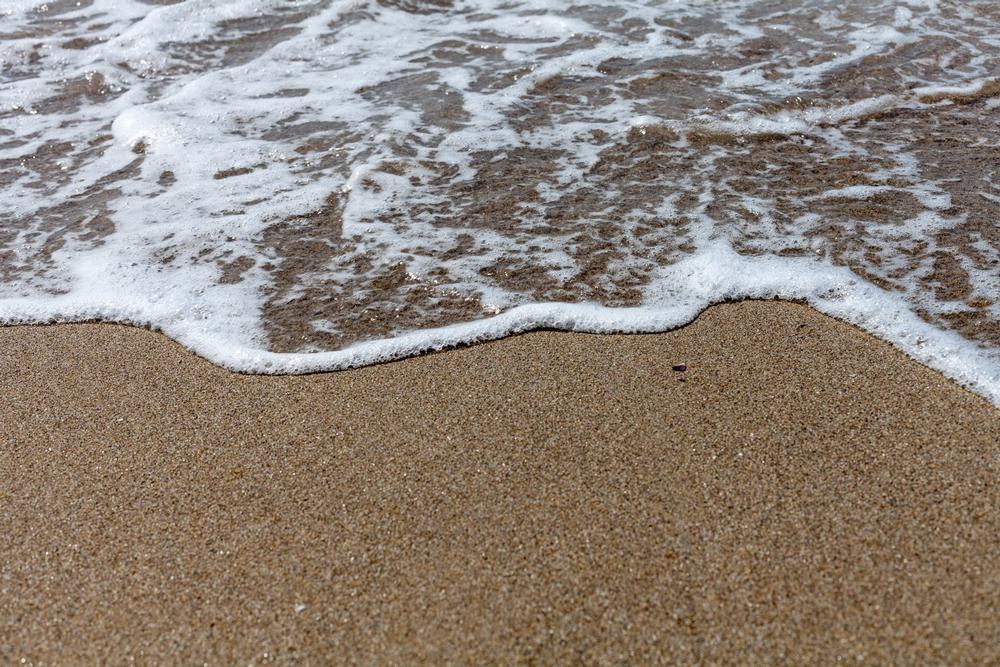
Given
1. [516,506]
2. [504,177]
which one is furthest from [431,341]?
[504,177]

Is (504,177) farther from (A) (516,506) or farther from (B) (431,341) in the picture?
(A) (516,506)

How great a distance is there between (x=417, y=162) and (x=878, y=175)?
214 cm

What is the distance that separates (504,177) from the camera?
362 centimetres

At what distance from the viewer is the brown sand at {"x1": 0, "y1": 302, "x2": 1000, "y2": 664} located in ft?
5.33

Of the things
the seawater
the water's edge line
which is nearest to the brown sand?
the water's edge line

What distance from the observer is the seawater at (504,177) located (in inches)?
107

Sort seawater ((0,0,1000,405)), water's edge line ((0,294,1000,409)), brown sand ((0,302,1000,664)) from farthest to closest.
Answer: seawater ((0,0,1000,405)) < water's edge line ((0,294,1000,409)) < brown sand ((0,302,1000,664))

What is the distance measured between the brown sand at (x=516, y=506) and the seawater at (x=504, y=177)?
9.7 inches

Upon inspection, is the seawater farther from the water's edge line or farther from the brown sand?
the brown sand

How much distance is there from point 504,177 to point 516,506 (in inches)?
81.2

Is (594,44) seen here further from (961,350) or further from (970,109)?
(961,350)

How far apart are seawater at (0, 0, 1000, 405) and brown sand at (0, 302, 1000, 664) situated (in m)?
0.25

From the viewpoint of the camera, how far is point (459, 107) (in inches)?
174

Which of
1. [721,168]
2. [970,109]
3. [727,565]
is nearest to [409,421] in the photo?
[727,565]
